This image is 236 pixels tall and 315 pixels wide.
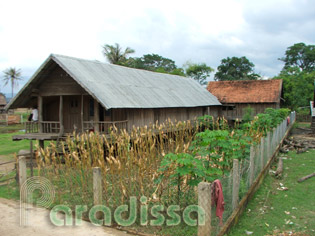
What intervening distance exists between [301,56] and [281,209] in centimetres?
5660

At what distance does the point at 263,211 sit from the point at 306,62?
56.0 metres

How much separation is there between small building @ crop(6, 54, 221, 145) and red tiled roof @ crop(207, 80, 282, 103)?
30.1 feet

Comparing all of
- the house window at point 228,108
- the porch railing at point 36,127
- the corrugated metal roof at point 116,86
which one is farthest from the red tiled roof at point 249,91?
the porch railing at point 36,127

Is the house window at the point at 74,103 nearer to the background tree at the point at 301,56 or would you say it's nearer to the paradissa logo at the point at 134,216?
the paradissa logo at the point at 134,216

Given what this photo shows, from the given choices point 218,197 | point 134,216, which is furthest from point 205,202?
point 134,216

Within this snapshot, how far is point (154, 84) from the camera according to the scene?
53.4 ft

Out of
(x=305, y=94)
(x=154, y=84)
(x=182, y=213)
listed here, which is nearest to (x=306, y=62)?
(x=305, y=94)

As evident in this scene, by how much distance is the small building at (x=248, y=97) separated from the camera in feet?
76.3

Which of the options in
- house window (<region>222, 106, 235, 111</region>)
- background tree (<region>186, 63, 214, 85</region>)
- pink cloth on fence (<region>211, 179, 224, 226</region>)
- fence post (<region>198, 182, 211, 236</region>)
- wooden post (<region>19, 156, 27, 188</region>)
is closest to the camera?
fence post (<region>198, 182, 211, 236</region>)

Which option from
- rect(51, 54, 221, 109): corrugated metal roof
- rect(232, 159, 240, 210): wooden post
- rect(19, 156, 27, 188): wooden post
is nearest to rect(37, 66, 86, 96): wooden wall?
rect(51, 54, 221, 109): corrugated metal roof

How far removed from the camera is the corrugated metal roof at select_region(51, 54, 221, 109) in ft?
35.3

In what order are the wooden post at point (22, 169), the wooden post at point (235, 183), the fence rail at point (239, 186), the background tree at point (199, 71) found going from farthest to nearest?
the background tree at point (199, 71)
the wooden post at point (22, 169)
the wooden post at point (235, 183)
the fence rail at point (239, 186)

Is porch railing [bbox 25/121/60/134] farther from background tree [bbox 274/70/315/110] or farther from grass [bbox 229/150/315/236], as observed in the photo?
background tree [bbox 274/70/315/110]

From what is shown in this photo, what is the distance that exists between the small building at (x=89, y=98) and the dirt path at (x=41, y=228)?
15.7 ft
